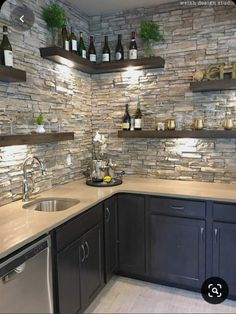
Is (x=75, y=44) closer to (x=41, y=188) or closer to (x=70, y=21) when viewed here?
(x=70, y=21)

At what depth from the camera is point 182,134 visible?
8.87ft

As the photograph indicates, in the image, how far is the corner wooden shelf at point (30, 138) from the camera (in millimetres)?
1908

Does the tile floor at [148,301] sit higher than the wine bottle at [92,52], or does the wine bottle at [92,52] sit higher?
the wine bottle at [92,52]

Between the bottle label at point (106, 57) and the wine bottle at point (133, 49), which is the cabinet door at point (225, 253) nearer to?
the wine bottle at point (133, 49)

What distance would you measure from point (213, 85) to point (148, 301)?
1942mm

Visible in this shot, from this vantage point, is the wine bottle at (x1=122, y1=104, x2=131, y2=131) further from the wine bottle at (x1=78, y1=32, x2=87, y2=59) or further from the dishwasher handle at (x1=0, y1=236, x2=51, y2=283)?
the dishwasher handle at (x1=0, y1=236, x2=51, y2=283)

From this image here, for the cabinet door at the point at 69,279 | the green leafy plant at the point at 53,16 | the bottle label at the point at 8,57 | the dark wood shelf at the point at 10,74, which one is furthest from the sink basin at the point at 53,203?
the green leafy plant at the point at 53,16

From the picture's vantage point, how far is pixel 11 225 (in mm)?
1702

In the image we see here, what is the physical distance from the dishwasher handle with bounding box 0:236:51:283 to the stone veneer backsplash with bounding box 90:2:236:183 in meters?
1.71

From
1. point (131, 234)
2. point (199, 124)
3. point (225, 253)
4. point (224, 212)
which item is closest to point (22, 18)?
point (199, 124)

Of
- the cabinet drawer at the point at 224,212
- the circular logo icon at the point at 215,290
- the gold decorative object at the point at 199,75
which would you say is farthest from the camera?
the gold decorative object at the point at 199,75

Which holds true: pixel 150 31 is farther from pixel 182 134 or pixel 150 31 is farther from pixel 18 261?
pixel 18 261

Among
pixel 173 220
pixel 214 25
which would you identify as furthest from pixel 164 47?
pixel 173 220

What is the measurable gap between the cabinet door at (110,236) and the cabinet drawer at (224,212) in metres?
0.86
